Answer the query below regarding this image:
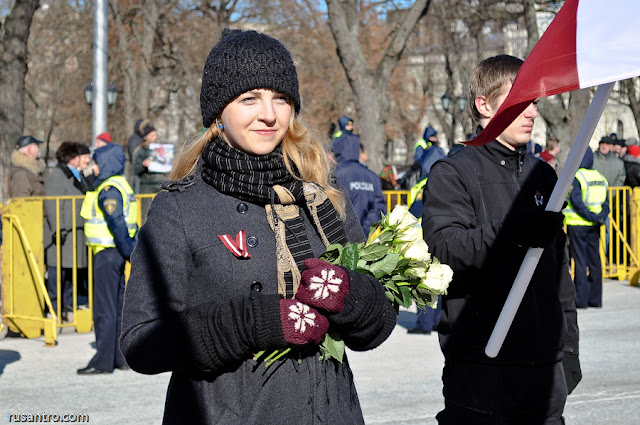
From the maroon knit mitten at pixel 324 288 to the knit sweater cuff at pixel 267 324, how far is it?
0.09m

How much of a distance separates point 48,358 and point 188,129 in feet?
102

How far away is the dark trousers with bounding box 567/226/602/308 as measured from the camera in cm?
1109

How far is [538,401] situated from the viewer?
11.5ft

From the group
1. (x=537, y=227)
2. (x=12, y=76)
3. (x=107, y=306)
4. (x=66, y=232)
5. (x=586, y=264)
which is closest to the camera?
(x=537, y=227)

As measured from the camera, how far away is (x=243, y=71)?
8.80 feet

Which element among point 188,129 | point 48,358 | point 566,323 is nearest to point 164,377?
point 48,358

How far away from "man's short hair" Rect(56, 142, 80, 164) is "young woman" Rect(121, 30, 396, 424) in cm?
830

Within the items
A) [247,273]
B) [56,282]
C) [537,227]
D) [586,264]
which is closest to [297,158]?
[247,273]

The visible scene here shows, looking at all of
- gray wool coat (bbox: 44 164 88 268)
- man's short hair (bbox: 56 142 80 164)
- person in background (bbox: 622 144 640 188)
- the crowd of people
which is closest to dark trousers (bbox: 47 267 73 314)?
gray wool coat (bbox: 44 164 88 268)

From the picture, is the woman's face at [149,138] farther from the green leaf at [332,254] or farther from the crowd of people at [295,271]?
the green leaf at [332,254]

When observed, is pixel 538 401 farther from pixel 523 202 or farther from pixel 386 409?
pixel 386 409

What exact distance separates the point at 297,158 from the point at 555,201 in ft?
3.21

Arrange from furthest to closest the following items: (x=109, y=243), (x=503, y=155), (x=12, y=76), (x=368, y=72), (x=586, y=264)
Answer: (x=368, y=72), (x=12, y=76), (x=586, y=264), (x=109, y=243), (x=503, y=155)

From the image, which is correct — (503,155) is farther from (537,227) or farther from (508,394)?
(508,394)
